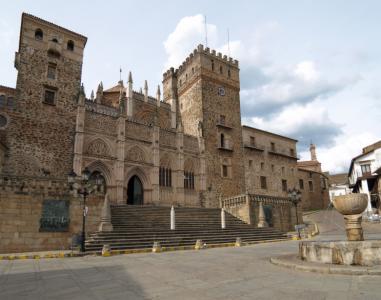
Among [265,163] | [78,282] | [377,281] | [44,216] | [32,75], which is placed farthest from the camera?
[265,163]

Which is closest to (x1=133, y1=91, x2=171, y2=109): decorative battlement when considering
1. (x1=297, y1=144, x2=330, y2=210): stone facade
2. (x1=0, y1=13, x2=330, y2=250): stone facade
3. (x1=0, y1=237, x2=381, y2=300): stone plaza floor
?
(x1=0, y1=13, x2=330, y2=250): stone facade

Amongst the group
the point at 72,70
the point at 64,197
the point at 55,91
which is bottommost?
the point at 64,197

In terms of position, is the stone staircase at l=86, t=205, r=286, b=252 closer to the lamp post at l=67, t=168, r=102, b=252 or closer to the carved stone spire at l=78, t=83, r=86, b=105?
the lamp post at l=67, t=168, r=102, b=252

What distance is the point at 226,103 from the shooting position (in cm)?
3541

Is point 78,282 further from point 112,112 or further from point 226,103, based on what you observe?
point 226,103

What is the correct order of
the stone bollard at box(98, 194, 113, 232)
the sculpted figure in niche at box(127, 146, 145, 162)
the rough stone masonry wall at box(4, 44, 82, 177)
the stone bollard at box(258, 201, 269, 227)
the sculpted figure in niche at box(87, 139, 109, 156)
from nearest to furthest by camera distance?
the stone bollard at box(98, 194, 113, 232) < the rough stone masonry wall at box(4, 44, 82, 177) < the stone bollard at box(258, 201, 269, 227) < the sculpted figure in niche at box(87, 139, 109, 156) < the sculpted figure in niche at box(127, 146, 145, 162)

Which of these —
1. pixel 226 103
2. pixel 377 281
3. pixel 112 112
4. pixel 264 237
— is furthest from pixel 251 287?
pixel 226 103

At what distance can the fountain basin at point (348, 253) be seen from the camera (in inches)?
282

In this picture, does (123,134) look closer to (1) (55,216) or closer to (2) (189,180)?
(2) (189,180)

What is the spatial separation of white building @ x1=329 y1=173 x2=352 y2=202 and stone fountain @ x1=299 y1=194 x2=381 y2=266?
185ft

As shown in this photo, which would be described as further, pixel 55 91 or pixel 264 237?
pixel 55 91

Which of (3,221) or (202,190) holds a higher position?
(202,190)

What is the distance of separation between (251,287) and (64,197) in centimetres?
1244

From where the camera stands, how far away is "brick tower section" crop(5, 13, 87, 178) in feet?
70.1
